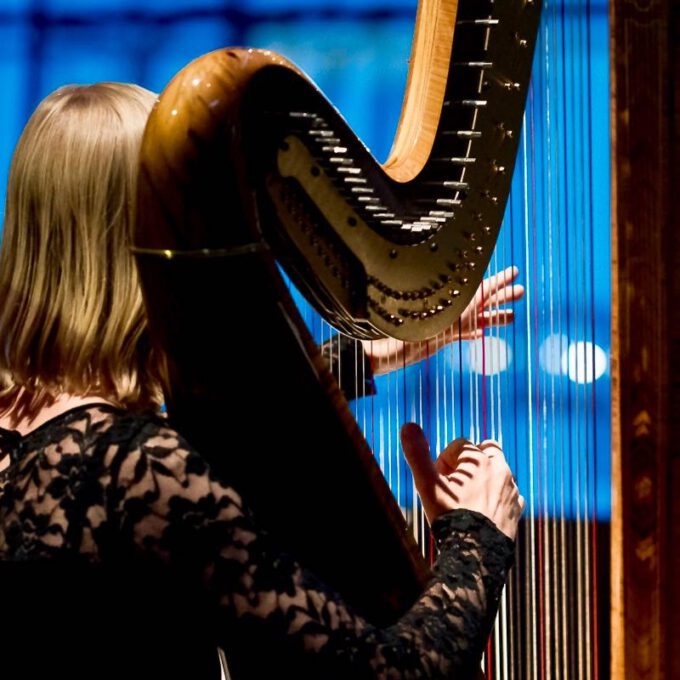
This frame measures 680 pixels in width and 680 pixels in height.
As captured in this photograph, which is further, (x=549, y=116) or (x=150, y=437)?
(x=549, y=116)

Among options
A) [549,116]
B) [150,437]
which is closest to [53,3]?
[549,116]

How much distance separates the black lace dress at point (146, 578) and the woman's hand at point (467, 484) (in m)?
0.20

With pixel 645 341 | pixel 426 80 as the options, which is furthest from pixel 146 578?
pixel 645 341

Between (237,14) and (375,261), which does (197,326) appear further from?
(237,14)

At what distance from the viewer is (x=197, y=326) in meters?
0.93

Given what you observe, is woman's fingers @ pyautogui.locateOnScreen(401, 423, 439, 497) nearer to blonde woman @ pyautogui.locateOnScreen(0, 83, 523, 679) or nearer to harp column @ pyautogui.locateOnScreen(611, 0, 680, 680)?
blonde woman @ pyautogui.locateOnScreen(0, 83, 523, 679)

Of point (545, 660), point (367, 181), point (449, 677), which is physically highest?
point (367, 181)

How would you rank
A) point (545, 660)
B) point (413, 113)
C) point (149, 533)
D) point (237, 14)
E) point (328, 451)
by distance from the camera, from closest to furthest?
point (149, 533)
point (328, 451)
point (413, 113)
point (545, 660)
point (237, 14)

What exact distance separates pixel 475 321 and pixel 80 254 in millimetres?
662

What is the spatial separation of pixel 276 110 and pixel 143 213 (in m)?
0.15

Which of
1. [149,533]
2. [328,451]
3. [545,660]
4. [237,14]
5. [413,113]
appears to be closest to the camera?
[149,533]

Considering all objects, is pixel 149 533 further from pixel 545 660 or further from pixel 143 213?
pixel 545 660

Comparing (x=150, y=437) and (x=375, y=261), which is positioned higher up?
(x=375, y=261)

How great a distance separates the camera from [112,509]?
2.97ft
